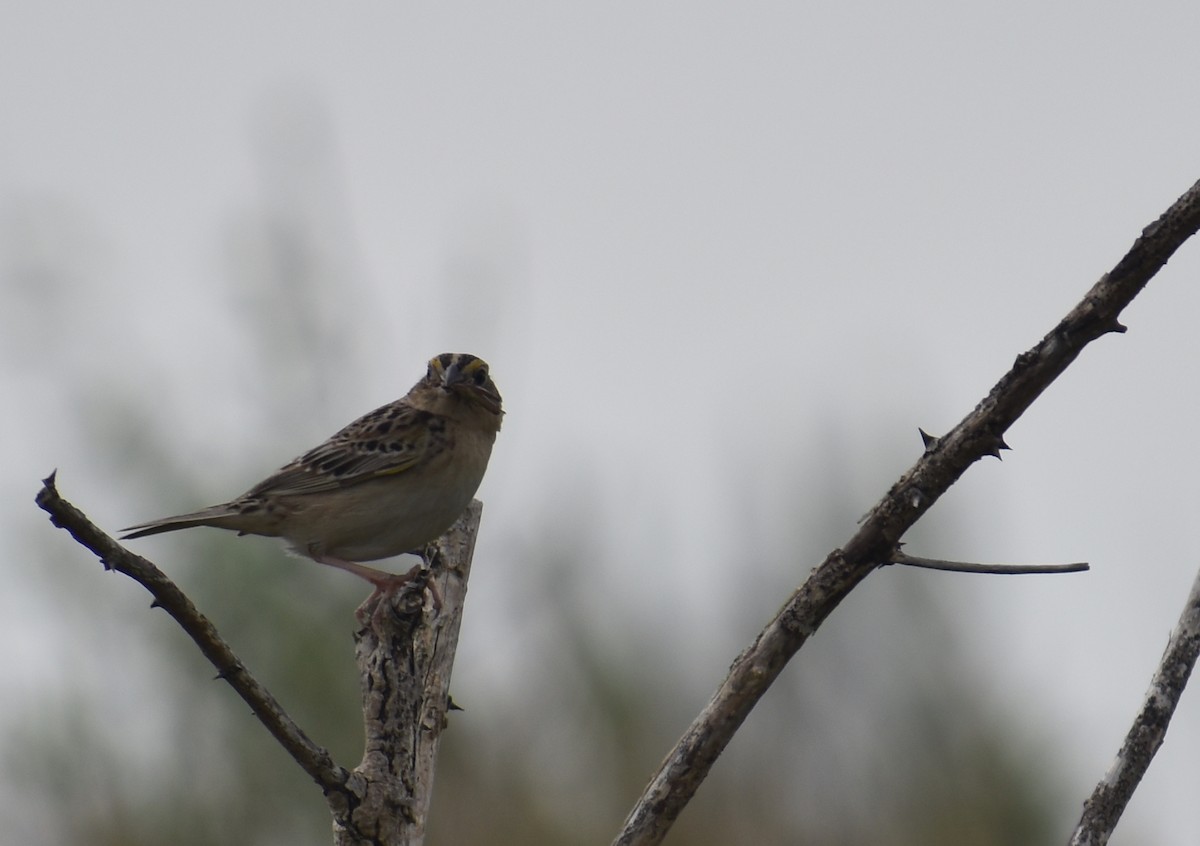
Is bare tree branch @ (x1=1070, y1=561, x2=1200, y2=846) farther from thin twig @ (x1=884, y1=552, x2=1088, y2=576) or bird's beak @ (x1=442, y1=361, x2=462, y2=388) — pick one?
bird's beak @ (x1=442, y1=361, x2=462, y2=388)

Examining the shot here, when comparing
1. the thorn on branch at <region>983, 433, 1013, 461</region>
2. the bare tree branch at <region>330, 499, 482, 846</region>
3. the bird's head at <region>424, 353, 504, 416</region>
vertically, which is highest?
the thorn on branch at <region>983, 433, 1013, 461</region>

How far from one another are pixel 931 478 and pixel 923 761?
24.6ft

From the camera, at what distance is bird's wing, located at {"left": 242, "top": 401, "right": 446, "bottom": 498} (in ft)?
22.0

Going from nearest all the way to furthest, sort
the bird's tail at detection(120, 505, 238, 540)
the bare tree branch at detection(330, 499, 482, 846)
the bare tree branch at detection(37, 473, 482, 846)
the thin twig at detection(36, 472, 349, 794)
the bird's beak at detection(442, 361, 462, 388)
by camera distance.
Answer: the thin twig at detection(36, 472, 349, 794) → the bare tree branch at detection(37, 473, 482, 846) → the bare tree branch at detection(330, 499, 482, 846) → the bird's tail at detection(120, 505, 238, 540) → the bird's beak at detection(442, 361, 462, 388)

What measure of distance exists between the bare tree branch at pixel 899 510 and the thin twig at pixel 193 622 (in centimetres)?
102

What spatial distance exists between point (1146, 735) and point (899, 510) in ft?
Result: 2.65

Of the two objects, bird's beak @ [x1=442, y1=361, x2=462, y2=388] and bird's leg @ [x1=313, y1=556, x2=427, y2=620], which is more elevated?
bird's beak @ [x1=442, y1=361, x2=462, y2=388]

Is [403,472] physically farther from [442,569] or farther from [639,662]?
[639,662]

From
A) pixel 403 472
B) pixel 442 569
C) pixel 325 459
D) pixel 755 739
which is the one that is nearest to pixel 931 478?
pixel 442 569

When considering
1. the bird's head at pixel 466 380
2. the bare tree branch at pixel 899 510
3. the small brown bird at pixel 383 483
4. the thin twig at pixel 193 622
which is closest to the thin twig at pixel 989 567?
the bare tree branch at pixel 899 510

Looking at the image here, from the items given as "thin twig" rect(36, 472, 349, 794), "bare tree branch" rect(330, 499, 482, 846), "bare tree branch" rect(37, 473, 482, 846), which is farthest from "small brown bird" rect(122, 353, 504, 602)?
"thin twig" rect(36, 472, 349, 794)

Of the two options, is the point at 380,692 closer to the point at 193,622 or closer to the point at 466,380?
the point at 193,622

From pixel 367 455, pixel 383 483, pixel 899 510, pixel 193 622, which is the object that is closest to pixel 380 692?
pixel 193 622

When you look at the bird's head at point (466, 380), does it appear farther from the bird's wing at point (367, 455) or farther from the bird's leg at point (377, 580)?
the bird's leg at point (377, 580)
